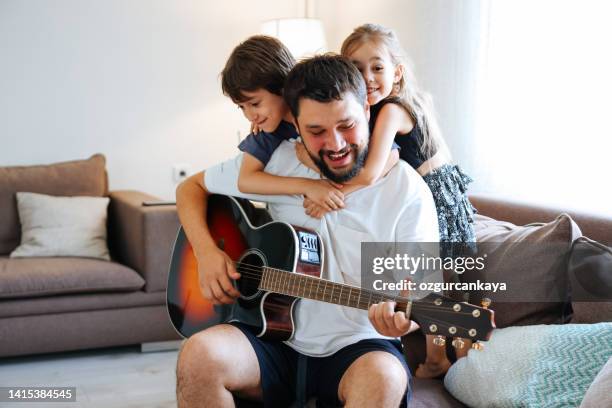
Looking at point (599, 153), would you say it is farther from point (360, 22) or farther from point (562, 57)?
point (360, 22)

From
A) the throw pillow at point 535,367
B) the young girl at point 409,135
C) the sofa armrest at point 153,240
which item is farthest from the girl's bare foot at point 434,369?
the sofa armrest at point 153,240

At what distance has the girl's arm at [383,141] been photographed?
171 centimetres

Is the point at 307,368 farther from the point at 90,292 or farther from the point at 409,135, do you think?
the point at 90,292

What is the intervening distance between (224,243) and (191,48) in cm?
252

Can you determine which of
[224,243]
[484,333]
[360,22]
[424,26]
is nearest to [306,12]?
[360,22]

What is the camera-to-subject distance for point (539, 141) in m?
2.79

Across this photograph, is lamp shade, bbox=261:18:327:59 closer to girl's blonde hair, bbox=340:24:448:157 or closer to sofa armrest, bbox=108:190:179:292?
sofa armrest, bbox=108:190:179:292

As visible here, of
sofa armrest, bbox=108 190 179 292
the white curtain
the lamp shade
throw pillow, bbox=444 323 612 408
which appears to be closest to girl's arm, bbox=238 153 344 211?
throw pillow, bbox=444 323 612 408

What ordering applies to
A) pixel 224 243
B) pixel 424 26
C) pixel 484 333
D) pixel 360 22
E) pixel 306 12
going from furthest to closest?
pixel 306 12 → pixel 360 22 → pixel 424 26 → pixel 224 243 → pixel 484 333

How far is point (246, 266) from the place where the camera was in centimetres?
182

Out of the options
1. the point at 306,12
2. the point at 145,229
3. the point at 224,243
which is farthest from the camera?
the point at 306,12

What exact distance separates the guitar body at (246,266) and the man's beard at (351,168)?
14 cm

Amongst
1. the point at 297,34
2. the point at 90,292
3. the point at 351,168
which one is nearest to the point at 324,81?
the point at 351,168

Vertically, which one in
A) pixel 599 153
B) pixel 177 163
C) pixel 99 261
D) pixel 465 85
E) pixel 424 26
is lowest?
pixel 99 261
